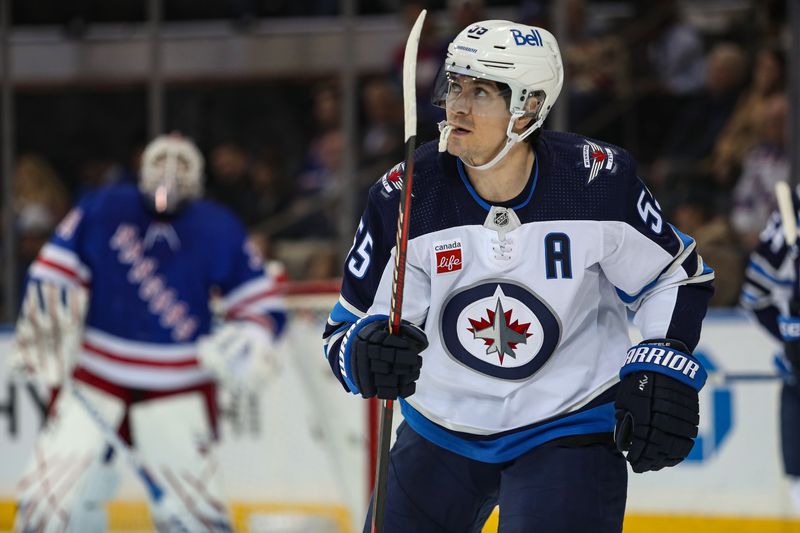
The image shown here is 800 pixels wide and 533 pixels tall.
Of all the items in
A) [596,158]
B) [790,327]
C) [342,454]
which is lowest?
[342,454]

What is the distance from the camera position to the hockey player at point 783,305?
13.3 ft

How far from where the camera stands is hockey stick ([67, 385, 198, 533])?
169 inches

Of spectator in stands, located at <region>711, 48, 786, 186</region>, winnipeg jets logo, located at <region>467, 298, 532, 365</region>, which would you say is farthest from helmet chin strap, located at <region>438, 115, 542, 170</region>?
spectator in stands, located at <region>711, 48, 786, 186</region>

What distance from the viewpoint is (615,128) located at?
591cm

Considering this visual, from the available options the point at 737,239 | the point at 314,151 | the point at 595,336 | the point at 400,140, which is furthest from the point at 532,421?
the point at 314,151

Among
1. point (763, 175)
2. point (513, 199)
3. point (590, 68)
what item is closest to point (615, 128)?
point (590, 68)

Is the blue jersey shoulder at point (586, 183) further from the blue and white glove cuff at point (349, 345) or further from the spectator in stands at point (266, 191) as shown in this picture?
the spectator in stands at point (266, 191)

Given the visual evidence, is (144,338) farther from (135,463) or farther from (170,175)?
(170,175)

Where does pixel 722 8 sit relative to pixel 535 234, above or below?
above

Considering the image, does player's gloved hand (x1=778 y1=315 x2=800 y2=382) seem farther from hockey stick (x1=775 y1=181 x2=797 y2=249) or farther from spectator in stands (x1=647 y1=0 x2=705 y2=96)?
spectator in stands (x1=647 y1=0 x2=705 y2=96)

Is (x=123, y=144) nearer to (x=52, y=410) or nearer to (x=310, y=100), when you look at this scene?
(x=310, y=100)

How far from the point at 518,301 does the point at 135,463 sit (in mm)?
2213

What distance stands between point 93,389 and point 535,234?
2.34m

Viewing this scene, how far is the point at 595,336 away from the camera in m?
2.50
